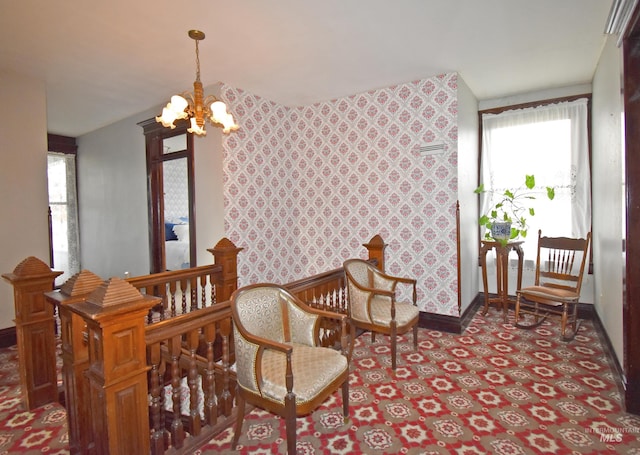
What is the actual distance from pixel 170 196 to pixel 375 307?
5.81 meters

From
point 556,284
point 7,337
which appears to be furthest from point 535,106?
point 7,337

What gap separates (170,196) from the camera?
7.45m

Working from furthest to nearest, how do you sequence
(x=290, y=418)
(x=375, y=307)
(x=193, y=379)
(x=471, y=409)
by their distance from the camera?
(x=375, y=307) → (x=471, y=409) → (x=193, y=379) → (x=290, y=418)

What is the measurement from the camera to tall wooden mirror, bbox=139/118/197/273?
15.3 feet

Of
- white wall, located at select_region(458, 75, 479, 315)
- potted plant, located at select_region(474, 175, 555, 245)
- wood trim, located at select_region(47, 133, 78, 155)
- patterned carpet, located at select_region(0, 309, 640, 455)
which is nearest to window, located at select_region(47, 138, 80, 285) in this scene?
wood trim, located at select_region(47, 133, 78, 155)

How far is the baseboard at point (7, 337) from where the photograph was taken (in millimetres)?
3843

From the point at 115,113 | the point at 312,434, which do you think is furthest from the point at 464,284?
the point at 115,113

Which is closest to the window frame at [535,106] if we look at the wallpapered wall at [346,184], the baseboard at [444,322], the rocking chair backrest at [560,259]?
the rocking chair backrest at [560,259]

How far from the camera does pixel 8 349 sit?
3803 millimetres

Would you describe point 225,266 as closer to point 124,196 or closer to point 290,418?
point 290,418

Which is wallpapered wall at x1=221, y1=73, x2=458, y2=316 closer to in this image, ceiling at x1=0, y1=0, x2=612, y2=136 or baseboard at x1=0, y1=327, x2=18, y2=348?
ceiling at x1=0, y1=0, x2=612, y2=136

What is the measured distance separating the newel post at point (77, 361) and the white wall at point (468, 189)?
3802mm

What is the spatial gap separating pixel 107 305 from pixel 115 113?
5.24m

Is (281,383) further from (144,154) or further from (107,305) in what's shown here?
(144,154)
